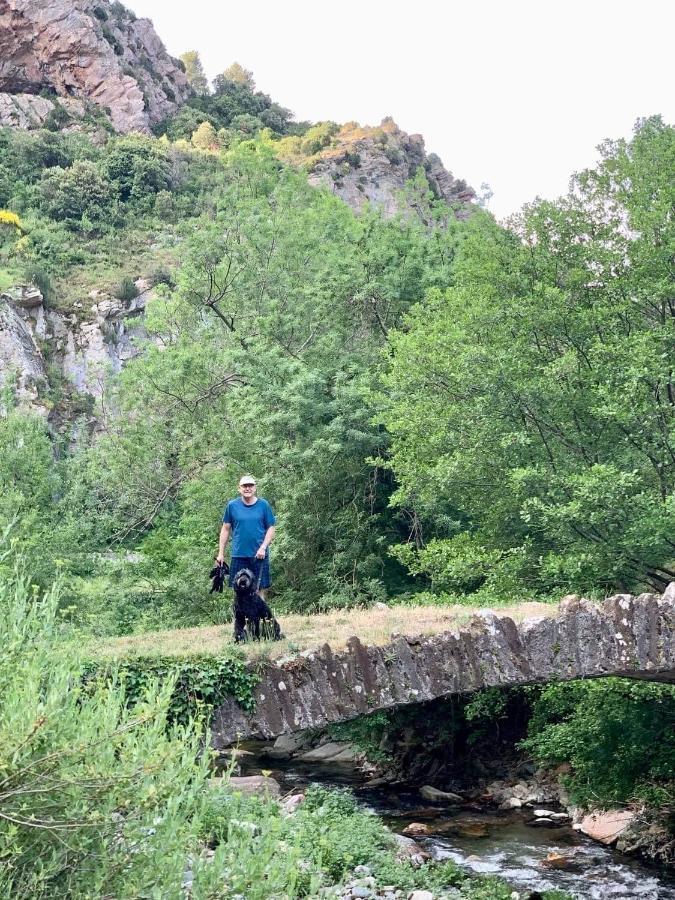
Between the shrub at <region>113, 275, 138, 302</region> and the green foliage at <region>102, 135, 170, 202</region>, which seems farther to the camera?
the green foliage at <region>102, 135, 170, 202</region>

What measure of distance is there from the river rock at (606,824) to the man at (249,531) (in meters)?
6.29

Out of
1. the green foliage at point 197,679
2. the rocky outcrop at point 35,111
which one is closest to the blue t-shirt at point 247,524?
the green foliage at point 197,679

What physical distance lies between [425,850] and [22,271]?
146ft

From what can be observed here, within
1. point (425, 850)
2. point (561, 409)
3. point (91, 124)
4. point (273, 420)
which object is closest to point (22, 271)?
point (91, 124)

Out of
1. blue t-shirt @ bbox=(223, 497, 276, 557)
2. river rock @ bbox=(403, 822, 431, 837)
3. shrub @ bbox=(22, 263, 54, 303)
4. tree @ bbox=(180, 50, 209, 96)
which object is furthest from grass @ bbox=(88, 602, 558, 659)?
tree @ bbox=(180, 50, 209, 96)

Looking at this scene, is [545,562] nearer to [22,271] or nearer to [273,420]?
[273,420]

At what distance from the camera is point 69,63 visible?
2913 inches

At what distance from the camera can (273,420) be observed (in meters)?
19.0

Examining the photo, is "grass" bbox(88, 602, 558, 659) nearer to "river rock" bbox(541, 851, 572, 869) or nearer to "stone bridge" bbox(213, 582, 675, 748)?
"stone bridge" bbox(213, 582, 675, 748)

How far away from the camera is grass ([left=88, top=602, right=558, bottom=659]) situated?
30.9ft

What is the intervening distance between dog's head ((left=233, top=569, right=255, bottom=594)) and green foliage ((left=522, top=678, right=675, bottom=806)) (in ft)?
21.5

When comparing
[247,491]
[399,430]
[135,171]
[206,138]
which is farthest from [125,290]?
[247,491]

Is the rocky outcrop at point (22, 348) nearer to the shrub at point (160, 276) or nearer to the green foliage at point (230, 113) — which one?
the shrub at point (160, 276)

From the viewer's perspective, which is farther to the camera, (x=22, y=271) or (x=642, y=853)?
(x=22, y=271)
